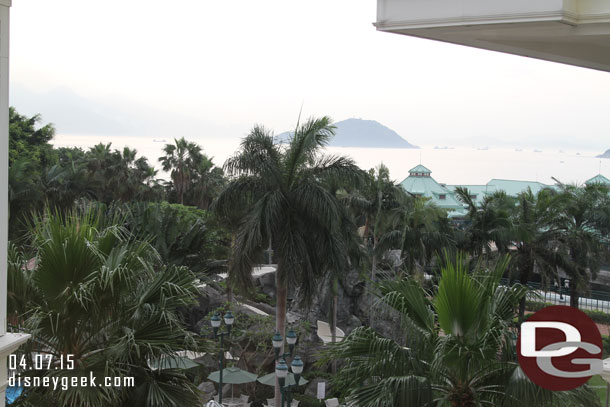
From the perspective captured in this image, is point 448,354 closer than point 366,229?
Yes

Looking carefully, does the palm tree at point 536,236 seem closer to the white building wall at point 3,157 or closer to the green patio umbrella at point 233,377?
the green patio umbrella at point 233,377

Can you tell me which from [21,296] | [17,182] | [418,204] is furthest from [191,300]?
[17,182]

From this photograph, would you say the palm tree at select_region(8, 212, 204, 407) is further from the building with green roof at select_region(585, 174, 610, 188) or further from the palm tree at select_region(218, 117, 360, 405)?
the building with green roof at select_region(585, 174, 610, 188)

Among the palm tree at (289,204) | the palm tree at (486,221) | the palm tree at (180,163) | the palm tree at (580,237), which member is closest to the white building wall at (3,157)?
the palm tree at (289,204)

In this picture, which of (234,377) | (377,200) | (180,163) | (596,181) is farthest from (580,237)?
(180,163)

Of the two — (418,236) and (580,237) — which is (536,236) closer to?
(580,237)

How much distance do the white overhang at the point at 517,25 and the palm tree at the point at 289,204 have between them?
10.9 metres

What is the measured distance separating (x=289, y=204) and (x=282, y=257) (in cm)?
137

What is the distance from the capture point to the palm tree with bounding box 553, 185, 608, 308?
24.8m

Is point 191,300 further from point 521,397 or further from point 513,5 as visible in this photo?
point 513,5

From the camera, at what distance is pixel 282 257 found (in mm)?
15508

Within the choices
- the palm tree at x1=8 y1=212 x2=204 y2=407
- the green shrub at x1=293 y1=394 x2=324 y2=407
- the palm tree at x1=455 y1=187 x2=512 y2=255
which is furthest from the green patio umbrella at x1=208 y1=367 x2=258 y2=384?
the palm tree at x1=455 y1=187 x2=512 y2=255

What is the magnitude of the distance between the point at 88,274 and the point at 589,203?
24.8 metres

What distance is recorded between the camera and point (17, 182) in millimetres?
26719
